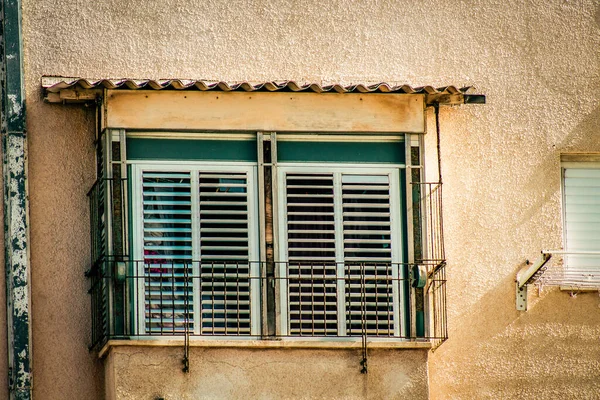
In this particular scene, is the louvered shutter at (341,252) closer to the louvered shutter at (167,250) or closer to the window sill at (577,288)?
the louvered shutter at (167,250)

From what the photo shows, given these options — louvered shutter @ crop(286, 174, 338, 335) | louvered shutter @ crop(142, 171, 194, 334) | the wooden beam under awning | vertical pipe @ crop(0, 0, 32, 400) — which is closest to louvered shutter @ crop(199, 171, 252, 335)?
louvered shutter @ crop(142, 171, 194, 334)

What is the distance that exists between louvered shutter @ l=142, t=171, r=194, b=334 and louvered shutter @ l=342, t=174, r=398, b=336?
1.60 m

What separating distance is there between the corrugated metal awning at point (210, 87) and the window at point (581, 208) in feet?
5.42

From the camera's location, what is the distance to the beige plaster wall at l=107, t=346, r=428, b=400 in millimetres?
15641

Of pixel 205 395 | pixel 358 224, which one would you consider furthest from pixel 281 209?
pixel 205 395

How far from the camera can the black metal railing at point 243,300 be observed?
52.1 feet

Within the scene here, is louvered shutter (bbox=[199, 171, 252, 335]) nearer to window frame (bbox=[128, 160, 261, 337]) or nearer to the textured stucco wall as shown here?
window frame (bbox=[128, 160, 261, 337])

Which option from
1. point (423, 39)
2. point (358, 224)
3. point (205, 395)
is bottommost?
point (205, 395)

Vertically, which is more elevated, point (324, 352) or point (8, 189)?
point (8, 189)

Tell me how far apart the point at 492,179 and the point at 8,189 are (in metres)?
5.07

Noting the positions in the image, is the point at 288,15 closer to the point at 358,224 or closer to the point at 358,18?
the point at 358,18

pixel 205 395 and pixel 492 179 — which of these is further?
pixel 492 179

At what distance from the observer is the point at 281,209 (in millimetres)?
16234

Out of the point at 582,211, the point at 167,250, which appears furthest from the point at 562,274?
the point at 167,250
